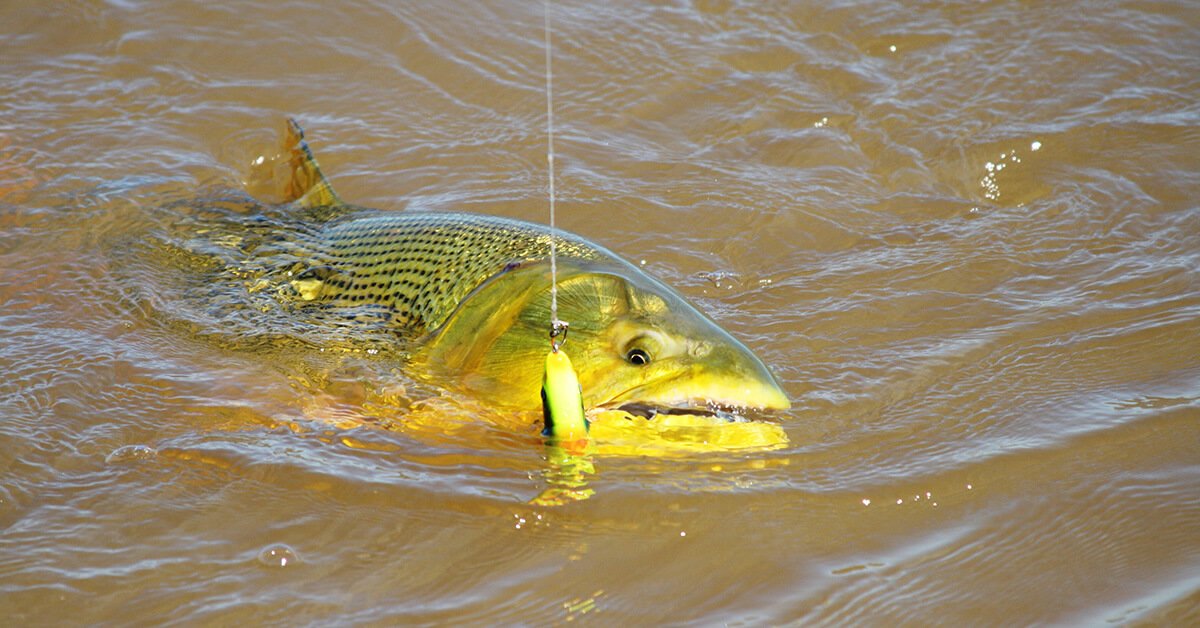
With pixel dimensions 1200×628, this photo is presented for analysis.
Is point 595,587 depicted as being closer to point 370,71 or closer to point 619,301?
point 619,301

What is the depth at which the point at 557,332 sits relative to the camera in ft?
11.8

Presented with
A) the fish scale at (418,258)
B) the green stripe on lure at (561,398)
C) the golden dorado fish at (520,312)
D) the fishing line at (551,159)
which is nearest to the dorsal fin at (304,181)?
the fish scale at (418,258)

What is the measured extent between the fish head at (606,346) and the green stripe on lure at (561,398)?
0.11 metres

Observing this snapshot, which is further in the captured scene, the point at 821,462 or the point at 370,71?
the point at 370,71

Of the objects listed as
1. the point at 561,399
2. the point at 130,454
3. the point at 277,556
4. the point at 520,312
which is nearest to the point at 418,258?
the point at 520,312

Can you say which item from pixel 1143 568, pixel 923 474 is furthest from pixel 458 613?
pixel 1143 568

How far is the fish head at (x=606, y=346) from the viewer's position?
139 inches

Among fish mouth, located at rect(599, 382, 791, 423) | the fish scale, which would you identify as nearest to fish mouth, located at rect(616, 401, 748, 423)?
fish mouth, located at rect(599, 382, 791, 423)

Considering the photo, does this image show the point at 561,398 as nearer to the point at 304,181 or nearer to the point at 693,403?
the point at 693,403

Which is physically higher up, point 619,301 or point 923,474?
point 619,301

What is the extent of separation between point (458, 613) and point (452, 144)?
3612 mm

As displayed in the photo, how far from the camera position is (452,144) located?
20.6 feet

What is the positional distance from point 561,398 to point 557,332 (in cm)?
23

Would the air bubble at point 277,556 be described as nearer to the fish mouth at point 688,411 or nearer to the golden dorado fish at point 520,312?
the golden dorado fish at point 520,312
